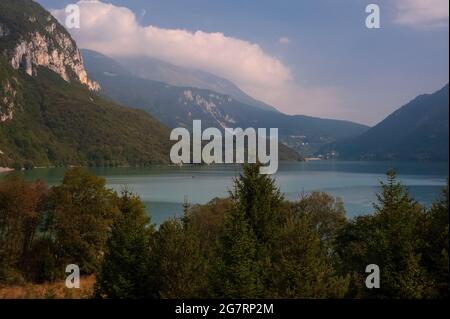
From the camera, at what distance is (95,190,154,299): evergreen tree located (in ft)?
75.2

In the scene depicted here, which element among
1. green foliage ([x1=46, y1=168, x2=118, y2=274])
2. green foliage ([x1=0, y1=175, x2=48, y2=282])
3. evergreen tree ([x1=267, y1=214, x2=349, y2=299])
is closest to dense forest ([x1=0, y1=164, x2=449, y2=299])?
evergreen tree ([x1=267, y1=214, x2=349, y2=299])

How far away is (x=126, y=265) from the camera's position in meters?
24.0

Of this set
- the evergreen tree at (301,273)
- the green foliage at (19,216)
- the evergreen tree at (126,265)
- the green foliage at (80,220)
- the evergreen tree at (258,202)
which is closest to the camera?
the evergreen tree at (301,273)

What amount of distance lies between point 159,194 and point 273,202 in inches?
3349

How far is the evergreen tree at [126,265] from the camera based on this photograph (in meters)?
22.9

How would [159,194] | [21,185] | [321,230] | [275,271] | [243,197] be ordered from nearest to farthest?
[275,271] → [243,197] → [21,185] → [321,230] → [159,194]

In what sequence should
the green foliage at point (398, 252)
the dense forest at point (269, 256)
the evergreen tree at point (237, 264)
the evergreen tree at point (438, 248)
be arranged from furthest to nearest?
the evergreen tree at point (237, 264) → the dense forest at point (269, 256) → the green foliage at point (398, 252) → the evergreen tree at point (438, 248)

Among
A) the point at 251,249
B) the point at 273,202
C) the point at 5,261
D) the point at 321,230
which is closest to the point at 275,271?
the point at 251,249

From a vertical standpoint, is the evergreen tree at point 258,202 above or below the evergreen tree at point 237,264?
above

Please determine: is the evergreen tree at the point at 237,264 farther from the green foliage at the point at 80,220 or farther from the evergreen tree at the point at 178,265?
the green foliage at the point at 80,220

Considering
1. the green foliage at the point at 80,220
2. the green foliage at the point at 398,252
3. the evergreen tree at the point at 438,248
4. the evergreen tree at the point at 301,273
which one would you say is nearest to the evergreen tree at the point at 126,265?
the evergreen tree at the point at 301,273

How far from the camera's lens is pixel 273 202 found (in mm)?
22078

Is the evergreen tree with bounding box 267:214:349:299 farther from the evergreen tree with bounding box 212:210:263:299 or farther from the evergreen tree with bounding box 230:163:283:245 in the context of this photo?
the evergreen tree with bounding box 230:163:283:245
